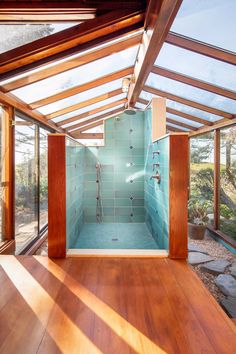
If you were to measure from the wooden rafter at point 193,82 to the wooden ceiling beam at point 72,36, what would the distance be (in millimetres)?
1254

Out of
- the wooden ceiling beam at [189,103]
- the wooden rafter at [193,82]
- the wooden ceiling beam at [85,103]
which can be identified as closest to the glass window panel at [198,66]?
the wooden rafter at [193,82]

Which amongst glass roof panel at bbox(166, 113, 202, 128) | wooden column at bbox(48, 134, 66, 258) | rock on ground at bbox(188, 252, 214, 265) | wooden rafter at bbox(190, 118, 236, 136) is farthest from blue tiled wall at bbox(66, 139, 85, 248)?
wooden rafter at bbox(190, 118, 236, 136)

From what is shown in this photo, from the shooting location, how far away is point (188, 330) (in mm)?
1415

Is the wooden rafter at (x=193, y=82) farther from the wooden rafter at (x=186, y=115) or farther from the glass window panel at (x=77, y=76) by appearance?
the wooden rafter at (x=186, y=115)

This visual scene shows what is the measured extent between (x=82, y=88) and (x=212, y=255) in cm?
367

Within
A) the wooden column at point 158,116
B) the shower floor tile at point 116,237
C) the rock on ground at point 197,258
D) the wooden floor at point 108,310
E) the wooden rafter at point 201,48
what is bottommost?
the rock on ground at point 197,258

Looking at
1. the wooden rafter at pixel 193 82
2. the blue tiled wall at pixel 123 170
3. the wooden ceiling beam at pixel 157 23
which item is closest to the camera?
the wooden ceiling beam at pixel 157 23

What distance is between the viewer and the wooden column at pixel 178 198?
242cm

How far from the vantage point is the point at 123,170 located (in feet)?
16.4

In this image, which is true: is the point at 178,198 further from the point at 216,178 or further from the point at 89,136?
the point at 89,136

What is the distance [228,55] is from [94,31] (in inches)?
59.2

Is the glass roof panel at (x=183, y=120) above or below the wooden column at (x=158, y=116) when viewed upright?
above

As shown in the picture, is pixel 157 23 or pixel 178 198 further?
pixel 178 198

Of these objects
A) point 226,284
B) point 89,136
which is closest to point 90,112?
point 89,136
